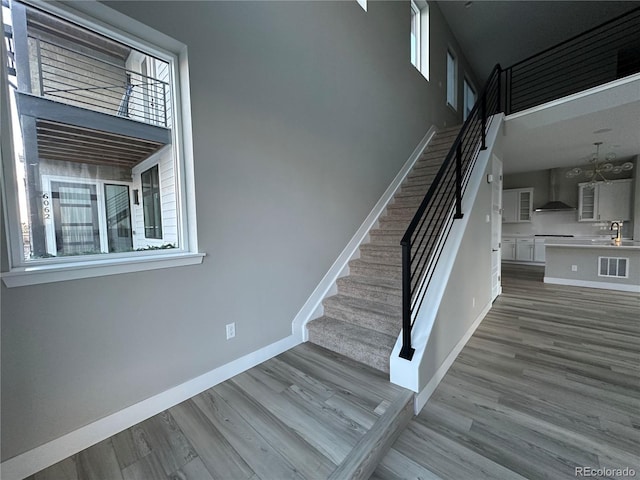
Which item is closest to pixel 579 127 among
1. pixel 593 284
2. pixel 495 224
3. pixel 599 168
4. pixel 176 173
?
pixel 495 224

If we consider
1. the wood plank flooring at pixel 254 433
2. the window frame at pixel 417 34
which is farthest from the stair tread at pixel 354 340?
the window frame at pixel 417 34

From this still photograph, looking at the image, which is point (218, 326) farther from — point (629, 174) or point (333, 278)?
point (629, 174)

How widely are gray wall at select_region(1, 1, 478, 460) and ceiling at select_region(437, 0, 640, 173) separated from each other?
2790 millimetres

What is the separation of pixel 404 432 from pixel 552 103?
4653 millimetres

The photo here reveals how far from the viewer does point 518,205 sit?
26.1 feet

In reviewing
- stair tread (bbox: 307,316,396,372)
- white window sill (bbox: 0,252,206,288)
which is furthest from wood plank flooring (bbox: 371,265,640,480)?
white window sill (bbox: 0,252,206,288)

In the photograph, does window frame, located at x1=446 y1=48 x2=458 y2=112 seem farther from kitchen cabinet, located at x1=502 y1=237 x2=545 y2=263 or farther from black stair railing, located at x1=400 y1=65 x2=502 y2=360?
kitchen cabinet, located at x1=502 y1=237 x2=545 y2=263

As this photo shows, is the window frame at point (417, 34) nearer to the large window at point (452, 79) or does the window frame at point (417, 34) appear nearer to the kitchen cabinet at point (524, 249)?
the large window at point (452, 79)

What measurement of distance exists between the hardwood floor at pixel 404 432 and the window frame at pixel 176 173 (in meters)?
1.00

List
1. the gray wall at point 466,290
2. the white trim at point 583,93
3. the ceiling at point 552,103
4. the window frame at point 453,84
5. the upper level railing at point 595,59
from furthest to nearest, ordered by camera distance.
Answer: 1. the window frame at point 453,84
2. the upper level railing at point 595,59
3. the ceiling at point 552,103
4. the white trim at point 583,93
5. the gray wall at point 466,290

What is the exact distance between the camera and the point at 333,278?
2996mm

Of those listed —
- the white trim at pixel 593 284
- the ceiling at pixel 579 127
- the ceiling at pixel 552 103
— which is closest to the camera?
the ceiling at pixel 579 127

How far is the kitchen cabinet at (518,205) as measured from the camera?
7.80 m

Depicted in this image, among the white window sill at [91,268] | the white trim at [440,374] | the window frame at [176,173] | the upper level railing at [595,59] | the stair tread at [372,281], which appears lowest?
the white trim at [440,374]
